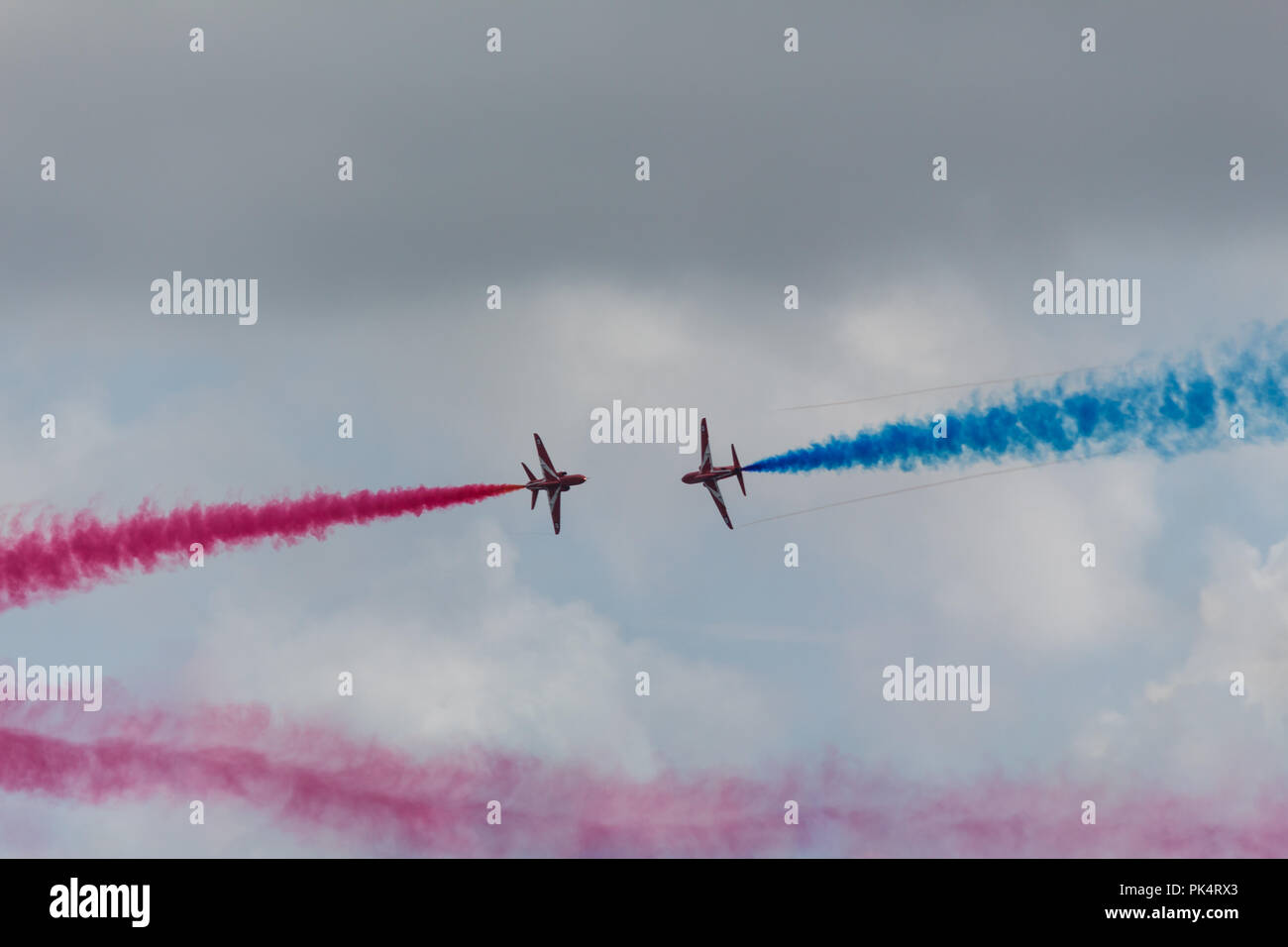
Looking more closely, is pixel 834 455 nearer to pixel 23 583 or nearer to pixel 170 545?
pixel 170 545
